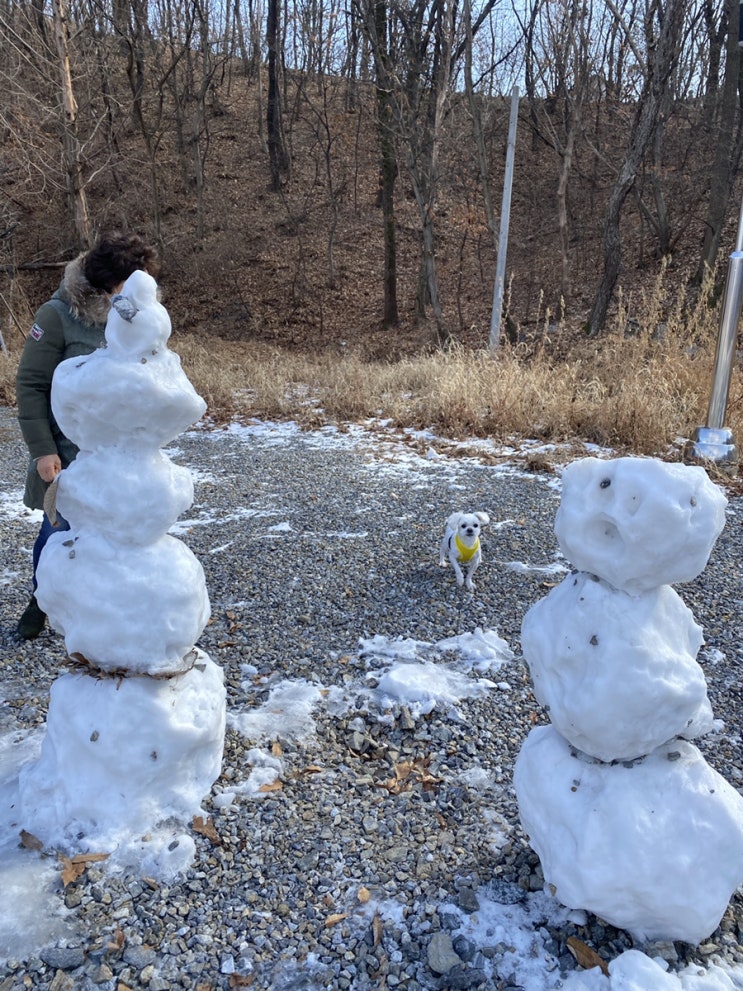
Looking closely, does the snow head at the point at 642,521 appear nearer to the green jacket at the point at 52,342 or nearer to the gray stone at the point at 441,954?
the gray stone at the point at 441,954

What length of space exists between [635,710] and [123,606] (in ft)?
4.98

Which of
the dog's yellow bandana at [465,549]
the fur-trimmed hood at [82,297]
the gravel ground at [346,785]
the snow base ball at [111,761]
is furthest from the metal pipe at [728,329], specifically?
the snow base ball at [111,761]

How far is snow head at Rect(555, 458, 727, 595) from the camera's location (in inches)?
63.5

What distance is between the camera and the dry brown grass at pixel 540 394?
708 centimetres

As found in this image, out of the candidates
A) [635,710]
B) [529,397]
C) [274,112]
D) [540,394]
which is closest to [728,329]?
[540,394]

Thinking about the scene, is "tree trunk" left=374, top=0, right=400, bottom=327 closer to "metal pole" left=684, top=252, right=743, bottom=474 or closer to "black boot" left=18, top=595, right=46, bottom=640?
"metal pole" left=684, top=252, right=743, bottom=474

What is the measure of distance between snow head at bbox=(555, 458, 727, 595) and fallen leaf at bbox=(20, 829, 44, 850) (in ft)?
6.13

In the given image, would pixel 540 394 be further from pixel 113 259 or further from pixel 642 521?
pixel 642 521

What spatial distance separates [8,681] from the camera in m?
3.21

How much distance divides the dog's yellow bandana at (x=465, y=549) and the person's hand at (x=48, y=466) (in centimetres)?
214

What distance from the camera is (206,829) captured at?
7.47ft

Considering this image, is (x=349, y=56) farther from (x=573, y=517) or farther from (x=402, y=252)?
(x=573, y=517)

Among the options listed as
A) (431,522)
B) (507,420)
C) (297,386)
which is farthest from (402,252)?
(431,522)

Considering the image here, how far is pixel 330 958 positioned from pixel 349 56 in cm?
2453
